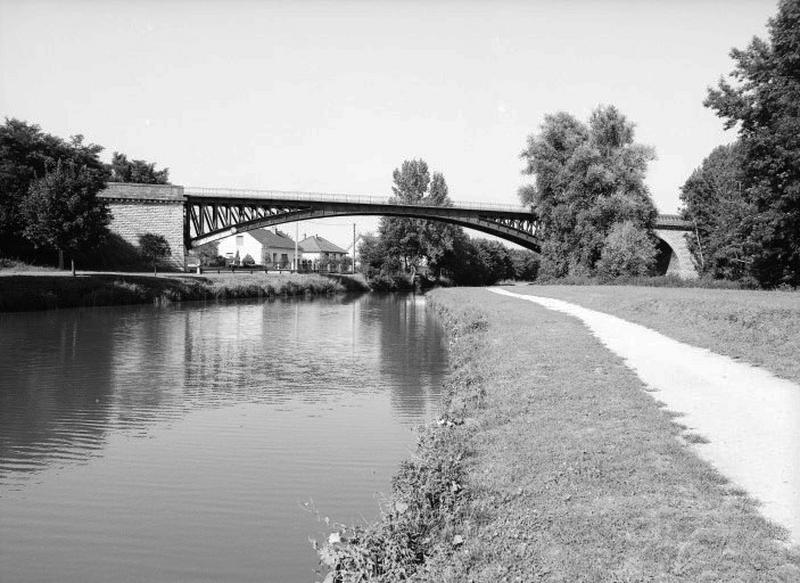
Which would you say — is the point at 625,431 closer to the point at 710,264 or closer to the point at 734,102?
the point at 734,102

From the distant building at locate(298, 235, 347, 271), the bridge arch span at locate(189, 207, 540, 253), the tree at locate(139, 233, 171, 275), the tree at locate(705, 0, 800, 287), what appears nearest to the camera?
the tree at locate(705, 0, 800, 287)

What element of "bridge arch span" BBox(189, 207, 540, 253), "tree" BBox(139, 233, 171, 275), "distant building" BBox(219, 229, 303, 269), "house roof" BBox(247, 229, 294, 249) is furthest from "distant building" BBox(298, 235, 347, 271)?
"tree" BBox(139, 233, 171, 275)

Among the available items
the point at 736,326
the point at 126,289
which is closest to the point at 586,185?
the point at 126,289

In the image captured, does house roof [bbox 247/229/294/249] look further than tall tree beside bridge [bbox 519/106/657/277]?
Yes

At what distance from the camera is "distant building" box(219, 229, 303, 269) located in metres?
114

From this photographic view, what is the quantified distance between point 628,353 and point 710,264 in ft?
178

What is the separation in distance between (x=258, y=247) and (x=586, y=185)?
7146cm

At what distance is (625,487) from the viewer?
6.57m

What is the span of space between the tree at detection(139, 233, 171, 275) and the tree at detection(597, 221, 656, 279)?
125 feet

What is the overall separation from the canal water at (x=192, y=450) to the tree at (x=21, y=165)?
105ft

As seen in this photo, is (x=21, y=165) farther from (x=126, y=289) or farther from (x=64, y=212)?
(x=126, y=289)

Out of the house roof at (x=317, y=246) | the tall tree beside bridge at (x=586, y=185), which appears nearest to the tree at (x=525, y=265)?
the house roof at (x=317, y=246)

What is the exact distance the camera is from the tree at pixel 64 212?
44906mm

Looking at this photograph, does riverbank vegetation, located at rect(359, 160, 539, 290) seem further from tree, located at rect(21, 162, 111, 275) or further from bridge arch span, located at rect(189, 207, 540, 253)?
tree, located at rect(21, 162, 111, 275)
